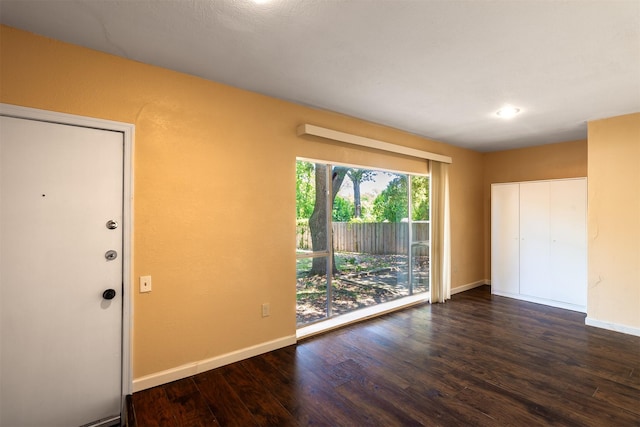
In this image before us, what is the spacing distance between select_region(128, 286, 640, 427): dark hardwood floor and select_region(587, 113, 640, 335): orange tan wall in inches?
12.5

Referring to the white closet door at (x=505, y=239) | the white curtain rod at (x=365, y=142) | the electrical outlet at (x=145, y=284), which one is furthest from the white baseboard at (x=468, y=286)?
the electrical outlet at (x=145, y=284)

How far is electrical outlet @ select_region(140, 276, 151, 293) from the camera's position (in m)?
2.24

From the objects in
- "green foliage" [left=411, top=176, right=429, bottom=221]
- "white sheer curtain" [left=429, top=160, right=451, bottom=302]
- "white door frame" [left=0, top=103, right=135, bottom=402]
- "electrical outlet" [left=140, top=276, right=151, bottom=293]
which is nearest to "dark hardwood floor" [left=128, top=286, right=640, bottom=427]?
"white door frame" [left=0, top=103, right=135, bottom=402]

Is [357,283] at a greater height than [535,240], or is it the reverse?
[535,240]

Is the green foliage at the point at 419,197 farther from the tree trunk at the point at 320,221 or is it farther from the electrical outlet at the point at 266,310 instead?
the electrical outlet at the point at 266,310

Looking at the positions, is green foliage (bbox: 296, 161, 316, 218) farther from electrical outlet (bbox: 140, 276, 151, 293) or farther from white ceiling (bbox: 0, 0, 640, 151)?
electrical outlet (bbox: 140, 276, 151, 293)

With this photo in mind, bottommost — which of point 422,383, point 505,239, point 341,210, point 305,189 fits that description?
point 422,383

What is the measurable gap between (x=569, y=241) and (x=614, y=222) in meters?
0.86

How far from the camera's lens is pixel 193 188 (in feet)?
8.12

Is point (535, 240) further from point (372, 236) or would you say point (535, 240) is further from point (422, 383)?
point (422, 383)

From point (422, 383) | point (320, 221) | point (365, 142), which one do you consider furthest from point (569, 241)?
point (320, 221)

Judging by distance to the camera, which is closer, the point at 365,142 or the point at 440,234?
the point at 365,142

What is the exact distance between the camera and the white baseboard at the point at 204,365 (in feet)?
7.40

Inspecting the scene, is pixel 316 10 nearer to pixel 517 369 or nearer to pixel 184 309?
pixel 184 309
